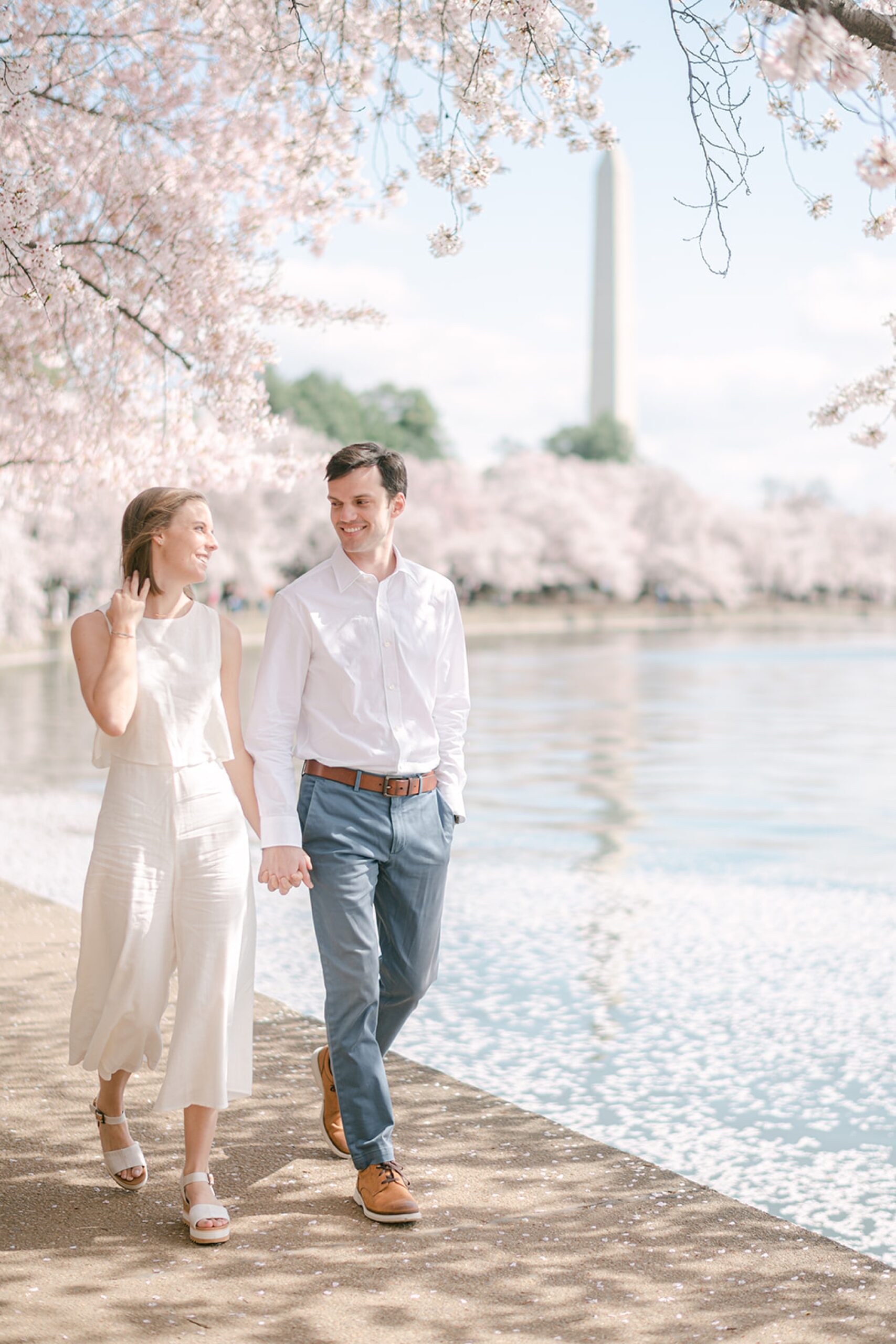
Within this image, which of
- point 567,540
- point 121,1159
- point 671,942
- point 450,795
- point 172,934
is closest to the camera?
point 172,934

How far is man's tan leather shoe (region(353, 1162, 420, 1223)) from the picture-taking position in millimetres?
4039

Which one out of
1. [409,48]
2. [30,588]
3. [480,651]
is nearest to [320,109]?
[409,48]

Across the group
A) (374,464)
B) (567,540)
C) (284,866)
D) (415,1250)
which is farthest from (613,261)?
(415,1250)

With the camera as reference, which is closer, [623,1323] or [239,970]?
[623,1323]

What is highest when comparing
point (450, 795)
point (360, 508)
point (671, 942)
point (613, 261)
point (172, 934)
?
point (613, 261)

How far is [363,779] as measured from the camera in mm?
4188

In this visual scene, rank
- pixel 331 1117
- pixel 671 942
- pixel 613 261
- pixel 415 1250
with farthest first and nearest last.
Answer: pixel 613 261
pixel 671 942
pixel 331 1117
pixel 415 1250

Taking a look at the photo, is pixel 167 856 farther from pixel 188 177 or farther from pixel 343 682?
pixel 188 177

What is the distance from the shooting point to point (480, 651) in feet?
149

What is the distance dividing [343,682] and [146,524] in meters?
0.71

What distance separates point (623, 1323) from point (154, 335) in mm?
6039

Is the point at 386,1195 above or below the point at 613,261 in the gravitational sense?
below

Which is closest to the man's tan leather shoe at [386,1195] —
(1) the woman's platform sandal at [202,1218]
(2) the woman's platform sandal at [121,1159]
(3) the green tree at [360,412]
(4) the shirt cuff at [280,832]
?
(1) the woman's platform sandal at [202,1218]

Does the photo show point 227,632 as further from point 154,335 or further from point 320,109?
point 320,109
